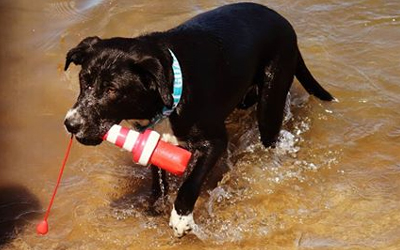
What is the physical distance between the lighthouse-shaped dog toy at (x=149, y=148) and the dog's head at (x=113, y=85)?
83mm

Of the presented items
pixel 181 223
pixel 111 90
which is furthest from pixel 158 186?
pixel 111 90

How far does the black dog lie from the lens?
353 cm

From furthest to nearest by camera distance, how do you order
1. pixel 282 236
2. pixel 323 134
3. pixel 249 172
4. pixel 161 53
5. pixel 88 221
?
pixel 323 134
pixel 249 172
pixel 88 221
pixel 282 236
pixel 161 53

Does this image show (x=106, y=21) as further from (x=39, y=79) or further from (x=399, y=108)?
(x=399, y=108)

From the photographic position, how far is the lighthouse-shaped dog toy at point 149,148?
12.1 feet

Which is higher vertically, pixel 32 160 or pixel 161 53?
pixel 161 53

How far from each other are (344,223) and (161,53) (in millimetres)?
1826

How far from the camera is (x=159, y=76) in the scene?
3488mm

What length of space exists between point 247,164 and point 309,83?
1.03 m

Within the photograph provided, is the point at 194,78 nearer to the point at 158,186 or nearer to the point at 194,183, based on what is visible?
the point at 194,183

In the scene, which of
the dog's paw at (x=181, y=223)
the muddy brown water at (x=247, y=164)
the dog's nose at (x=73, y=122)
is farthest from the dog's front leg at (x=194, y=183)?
the dog's nose at (x=73, y=122)

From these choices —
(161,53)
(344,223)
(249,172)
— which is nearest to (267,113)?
(249,172)

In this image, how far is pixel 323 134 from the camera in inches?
212

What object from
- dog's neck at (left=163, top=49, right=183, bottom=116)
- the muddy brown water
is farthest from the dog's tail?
dog's neck at (left=163, top=49, right=183, bottom=116)
